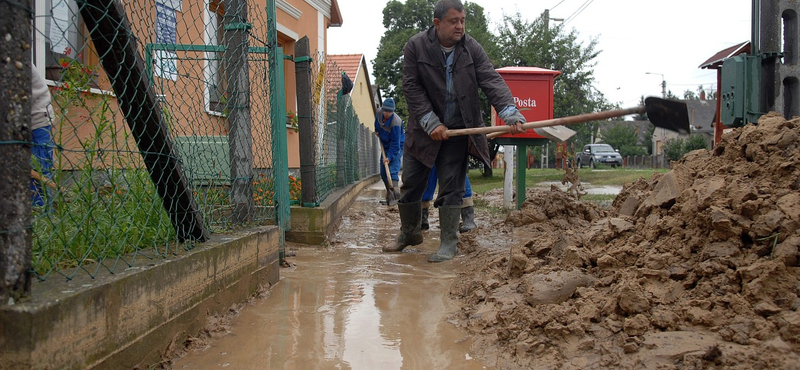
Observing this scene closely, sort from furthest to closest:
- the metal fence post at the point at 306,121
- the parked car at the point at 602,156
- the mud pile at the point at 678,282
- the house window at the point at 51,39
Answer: the parked car at the point at 602,156, the metal fence post at the point at 306,121, the house window at the point at 51,39, the mud pile at the point at 678,282

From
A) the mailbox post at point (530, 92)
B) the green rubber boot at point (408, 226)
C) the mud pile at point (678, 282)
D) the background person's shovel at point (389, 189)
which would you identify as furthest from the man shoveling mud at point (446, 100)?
the background person's shovel at point (389, 189)

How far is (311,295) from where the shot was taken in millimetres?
3439

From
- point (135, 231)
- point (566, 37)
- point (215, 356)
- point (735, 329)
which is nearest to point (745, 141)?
point (735, 329)

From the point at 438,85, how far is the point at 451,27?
44cm

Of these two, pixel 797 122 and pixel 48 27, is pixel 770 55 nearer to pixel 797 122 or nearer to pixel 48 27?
pixel 797 122

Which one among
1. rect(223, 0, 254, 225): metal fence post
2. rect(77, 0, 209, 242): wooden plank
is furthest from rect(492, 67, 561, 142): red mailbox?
rect(77, 0, 209, 242): wooden plank

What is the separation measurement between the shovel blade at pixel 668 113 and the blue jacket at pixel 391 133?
535cm

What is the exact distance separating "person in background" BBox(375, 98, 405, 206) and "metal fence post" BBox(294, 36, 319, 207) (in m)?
3.36

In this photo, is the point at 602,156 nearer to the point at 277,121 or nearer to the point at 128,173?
the point at 277,121

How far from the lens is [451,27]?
4.34 m

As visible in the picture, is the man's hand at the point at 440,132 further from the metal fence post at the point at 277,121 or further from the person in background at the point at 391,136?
the person in background at the point at 391,136

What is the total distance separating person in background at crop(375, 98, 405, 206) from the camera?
8.62 meters

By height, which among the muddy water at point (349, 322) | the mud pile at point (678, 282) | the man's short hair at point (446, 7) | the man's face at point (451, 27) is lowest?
the muddy water at point (349, 322)

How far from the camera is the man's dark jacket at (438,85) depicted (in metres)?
4.48
